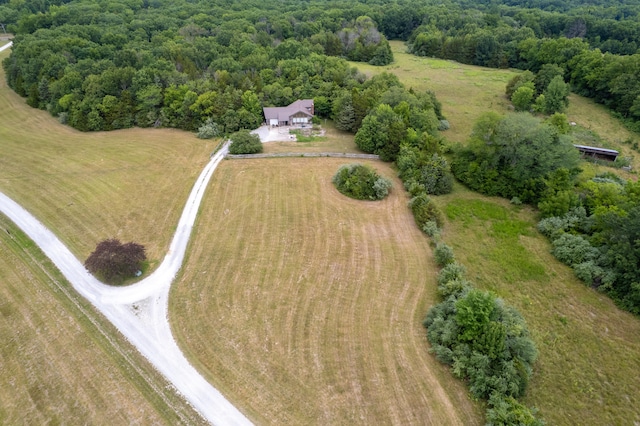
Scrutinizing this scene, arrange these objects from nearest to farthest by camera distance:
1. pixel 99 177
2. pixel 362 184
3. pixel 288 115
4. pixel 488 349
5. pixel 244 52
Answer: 1. pixel 488 349
2. pixel 362 184
3. pixel 99 177
4. pixel 288 115
5. pixel 244 52

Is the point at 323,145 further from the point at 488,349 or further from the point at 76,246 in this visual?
the point at 488,349

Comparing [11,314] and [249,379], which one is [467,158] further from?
[11,314]

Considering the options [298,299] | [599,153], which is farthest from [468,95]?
[298,299]

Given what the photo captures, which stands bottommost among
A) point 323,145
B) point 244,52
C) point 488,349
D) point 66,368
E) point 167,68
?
point 66,368

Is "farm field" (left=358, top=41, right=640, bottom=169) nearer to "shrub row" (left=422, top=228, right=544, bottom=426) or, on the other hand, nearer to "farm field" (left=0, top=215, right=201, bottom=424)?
"shrub row" (left=422, top=228, right=544, bottom=426)

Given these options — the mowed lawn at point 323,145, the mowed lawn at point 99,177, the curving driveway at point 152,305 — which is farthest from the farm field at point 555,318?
the mowed lawn at point 99,177

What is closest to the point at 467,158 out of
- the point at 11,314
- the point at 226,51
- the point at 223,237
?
the point at 223,237

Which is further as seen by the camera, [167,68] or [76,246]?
[167,68]
